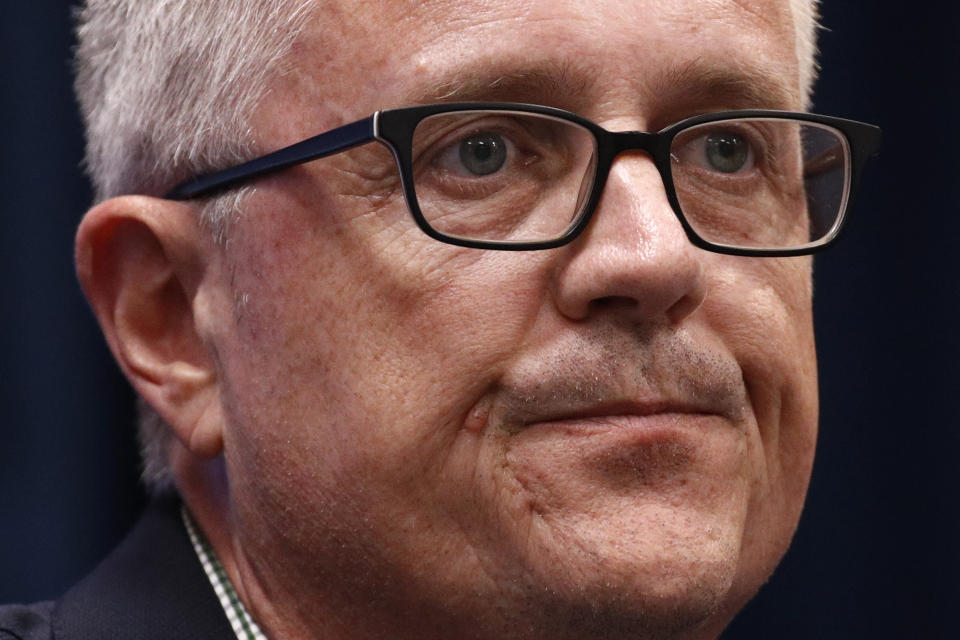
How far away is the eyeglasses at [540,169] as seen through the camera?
131 centimetres

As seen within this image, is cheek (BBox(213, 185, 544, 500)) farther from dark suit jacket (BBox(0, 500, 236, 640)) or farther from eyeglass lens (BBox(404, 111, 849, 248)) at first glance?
dark suit jacket (BBox(0, 500, 236, 640))

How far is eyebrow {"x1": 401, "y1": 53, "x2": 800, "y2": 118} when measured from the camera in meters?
1.33

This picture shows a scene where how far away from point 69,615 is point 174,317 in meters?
0.40

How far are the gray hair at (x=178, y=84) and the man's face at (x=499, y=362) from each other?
4cm

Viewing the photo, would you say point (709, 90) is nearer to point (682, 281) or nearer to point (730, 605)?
point (682, 281)

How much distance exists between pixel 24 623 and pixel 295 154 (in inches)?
28.1

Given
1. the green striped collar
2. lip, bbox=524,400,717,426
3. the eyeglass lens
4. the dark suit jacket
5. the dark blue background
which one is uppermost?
the eyeglass lens

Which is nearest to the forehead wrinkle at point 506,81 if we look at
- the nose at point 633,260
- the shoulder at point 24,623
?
the nose at point 633,260

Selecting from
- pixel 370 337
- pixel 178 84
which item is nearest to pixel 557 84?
pixel 370 337

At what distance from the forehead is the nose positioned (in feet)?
0.31

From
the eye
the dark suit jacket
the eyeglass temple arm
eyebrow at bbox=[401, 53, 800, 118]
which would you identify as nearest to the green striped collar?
the dark suit jacket

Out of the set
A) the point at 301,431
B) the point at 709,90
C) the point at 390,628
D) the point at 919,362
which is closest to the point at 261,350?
the point at 301,431

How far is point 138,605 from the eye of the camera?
154cm

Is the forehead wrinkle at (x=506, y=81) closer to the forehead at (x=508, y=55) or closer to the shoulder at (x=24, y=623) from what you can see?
the forehead at (x=508, y=55)
